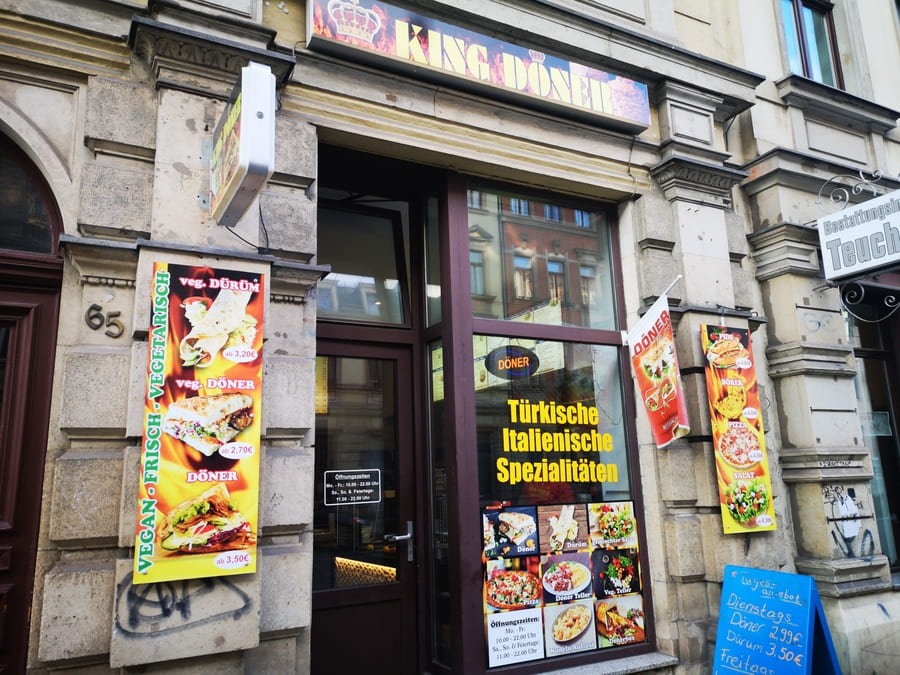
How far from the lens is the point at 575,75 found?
19.5 ft

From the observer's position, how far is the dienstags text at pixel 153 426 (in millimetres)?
3672

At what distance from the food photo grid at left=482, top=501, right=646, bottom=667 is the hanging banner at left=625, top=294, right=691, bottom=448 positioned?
0.89 metres

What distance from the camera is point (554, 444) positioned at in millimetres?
5703

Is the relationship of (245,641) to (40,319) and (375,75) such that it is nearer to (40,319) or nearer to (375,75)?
(40,319)

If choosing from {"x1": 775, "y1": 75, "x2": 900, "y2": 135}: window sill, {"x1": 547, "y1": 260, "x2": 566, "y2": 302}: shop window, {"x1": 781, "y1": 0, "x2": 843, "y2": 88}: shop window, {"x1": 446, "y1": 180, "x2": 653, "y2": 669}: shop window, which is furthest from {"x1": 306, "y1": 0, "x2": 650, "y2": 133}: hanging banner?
{"x1": 781, "y1": 0, "x2": 843, "y2": 88}: shop window

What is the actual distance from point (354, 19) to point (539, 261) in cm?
252

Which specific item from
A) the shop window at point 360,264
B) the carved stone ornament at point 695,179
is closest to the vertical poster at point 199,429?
the shop window at point 360,264

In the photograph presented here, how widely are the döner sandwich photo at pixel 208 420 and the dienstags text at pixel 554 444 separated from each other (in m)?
2.25

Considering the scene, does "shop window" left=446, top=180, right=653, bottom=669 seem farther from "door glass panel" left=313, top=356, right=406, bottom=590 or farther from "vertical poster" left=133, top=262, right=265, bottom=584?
"vertical poster" left=133, top=262, right=265, bottom=584

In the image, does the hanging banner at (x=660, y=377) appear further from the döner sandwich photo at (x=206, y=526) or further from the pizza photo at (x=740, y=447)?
the döner sandwich photo at (x=206, y=526)

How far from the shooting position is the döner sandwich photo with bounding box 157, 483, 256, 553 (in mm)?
3734

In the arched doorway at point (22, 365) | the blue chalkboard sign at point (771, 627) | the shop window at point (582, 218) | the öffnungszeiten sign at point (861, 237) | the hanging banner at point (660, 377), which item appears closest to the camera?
the arched doorway at point (22, 365)

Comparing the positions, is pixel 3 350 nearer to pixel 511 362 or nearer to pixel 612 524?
pixel 511 362

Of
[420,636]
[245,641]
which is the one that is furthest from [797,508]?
[245,641]
